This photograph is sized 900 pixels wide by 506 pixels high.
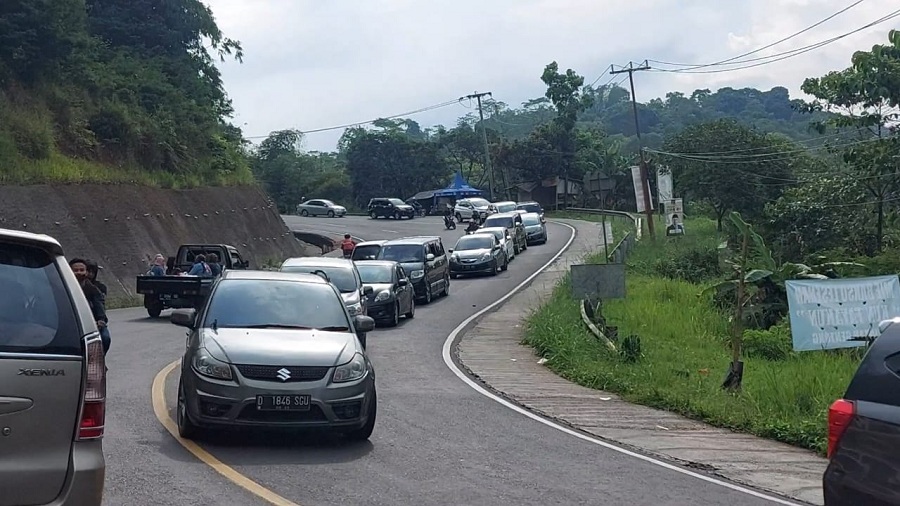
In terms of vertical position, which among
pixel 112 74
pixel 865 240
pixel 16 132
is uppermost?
pixel 112 74

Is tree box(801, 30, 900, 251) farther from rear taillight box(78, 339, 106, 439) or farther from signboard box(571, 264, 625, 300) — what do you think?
rear taillight box(78, 339, 106, 439)

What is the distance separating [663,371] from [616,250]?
67.8ft

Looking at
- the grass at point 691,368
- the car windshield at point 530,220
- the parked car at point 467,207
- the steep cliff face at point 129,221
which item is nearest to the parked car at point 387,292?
the grass at point 691,368

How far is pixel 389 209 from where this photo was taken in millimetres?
75750

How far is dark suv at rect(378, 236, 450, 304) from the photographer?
30.2 metres

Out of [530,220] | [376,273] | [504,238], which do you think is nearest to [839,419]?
[376,273]

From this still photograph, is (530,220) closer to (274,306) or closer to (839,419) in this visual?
(274,306)

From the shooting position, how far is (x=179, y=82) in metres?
52.6

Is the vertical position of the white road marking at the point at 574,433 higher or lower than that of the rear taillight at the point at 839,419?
lower

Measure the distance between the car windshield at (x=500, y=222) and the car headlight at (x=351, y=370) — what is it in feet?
125

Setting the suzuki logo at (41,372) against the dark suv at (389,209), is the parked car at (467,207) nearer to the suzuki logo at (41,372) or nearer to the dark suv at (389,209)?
the dark suv at (389,209)

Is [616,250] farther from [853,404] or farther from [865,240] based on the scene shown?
[853,404]

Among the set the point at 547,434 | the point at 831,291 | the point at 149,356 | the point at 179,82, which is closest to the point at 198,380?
the point at 547,434

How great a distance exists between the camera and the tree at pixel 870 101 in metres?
27.8
